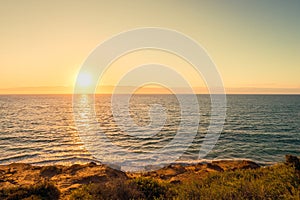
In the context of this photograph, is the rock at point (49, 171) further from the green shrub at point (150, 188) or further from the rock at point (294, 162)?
the rock at point (294, 162)

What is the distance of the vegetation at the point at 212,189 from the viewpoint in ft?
26.6

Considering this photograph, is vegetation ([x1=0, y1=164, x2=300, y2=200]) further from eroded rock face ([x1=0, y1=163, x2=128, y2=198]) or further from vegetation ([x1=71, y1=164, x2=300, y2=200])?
eroded rock face ([x1=0, y1=163, x2=128, y2=198])

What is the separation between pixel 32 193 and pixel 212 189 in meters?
7.72

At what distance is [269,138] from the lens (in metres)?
37.9

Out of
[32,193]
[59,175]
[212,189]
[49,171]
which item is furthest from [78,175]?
[212,189]

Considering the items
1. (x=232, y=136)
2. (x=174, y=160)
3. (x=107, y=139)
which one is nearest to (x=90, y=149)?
(x=107, y=139)

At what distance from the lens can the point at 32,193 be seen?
1098 centimetres

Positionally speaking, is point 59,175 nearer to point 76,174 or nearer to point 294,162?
point 76,174

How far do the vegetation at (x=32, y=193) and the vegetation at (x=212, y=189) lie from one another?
188cm

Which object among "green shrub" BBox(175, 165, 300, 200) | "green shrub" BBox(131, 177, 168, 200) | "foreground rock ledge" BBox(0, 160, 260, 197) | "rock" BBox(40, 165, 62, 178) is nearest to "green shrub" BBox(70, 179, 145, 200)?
"green shrub" BBox(131, 177, 168, 200)

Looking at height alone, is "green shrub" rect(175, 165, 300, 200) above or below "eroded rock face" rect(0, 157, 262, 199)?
above

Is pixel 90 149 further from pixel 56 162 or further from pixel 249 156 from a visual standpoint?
pixel 249 156

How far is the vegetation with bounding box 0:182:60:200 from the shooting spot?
10.4 m

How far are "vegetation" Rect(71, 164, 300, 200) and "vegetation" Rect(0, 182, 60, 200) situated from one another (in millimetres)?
1878
